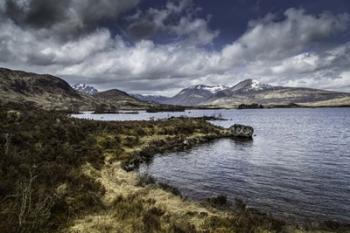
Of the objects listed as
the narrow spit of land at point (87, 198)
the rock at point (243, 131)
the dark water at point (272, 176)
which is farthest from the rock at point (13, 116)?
the rock at point (243, 131)

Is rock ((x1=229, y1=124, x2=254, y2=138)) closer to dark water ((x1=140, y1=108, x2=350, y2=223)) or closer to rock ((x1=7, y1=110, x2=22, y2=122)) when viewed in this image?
dark water ((x1=140, y1=108, x2=350, y2=223))

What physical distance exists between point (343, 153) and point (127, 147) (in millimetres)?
29379

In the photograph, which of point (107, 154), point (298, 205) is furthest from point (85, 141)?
point (298, 205)

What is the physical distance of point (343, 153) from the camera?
40562mm

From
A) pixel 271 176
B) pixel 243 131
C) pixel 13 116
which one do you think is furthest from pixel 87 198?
pixel 243 131

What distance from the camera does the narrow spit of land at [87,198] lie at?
13.4m

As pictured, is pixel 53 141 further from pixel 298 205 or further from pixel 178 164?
pixel 298 205

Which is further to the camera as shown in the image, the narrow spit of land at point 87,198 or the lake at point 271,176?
the lake at point 271,176

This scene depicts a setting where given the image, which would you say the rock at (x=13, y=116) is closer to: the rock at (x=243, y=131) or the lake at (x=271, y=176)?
the lake at (x=271, y=176)

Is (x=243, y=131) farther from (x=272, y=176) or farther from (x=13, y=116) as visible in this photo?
(x=13, y=116)

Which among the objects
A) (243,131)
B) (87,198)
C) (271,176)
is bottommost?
(271,176)

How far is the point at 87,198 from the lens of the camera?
16859mm

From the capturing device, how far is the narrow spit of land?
1342 centimetres

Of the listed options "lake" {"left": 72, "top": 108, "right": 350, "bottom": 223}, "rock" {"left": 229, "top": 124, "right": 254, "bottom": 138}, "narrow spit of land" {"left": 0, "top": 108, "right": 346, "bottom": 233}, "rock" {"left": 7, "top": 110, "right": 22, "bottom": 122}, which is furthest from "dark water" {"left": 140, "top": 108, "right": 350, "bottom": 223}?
"rock" {"left": 7, "top": 110, "right": 22, "bottom": 122}
